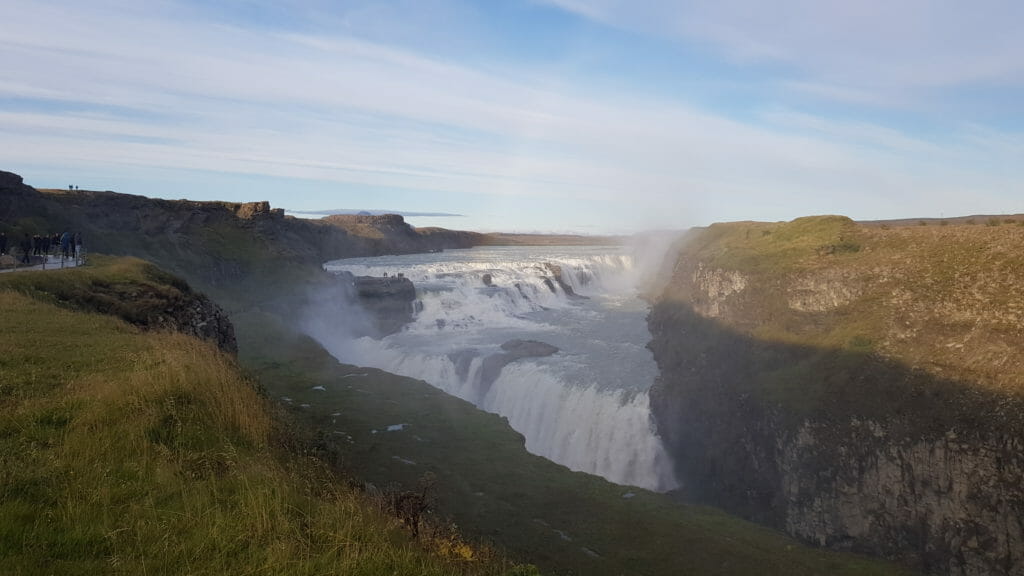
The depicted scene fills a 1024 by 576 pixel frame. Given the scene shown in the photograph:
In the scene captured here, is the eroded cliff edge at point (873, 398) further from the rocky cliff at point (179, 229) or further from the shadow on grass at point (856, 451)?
the rocky cliff at point (179, 229)

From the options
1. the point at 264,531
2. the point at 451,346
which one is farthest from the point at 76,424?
the point at 451,346

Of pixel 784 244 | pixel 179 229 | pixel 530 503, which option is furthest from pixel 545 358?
pixel 179 229

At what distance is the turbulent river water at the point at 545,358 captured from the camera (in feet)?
105

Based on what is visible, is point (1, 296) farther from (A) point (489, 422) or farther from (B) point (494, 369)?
(B) point (494, 369)

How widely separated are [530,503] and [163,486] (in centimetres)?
1502

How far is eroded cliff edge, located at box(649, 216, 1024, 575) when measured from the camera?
66.9 feet

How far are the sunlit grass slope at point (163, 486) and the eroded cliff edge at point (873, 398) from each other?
825 inches

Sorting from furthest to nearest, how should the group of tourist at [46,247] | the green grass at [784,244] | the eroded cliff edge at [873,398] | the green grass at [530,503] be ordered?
the green grass at [784,244], the group of tourist at [46,247], the eroded cliff edge at [873,398], the green grass at [530,503]

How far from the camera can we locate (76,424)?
7.36 meters

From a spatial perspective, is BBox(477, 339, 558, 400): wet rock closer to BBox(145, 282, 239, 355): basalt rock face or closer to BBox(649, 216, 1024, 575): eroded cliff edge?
BBox(649, 216, 1024, 575): eroded cliff edge

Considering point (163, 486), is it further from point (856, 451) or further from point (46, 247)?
point (46, 247)

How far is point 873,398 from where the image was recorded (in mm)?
23969

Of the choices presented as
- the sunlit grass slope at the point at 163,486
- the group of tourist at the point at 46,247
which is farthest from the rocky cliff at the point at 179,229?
the sunlit grass slope at the point at 163,486

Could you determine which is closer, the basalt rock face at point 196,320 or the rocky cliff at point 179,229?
the basalt rock face at point 196,320
